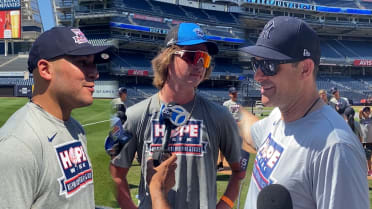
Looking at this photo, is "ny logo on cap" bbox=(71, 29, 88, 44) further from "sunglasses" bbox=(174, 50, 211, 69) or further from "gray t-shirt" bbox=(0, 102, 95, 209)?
"sunglasses" bbox=(174, 50, 211, 69)

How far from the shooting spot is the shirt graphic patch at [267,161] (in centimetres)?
194

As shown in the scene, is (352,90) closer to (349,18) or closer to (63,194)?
(349,18)

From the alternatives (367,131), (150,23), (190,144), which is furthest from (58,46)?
(150,23)

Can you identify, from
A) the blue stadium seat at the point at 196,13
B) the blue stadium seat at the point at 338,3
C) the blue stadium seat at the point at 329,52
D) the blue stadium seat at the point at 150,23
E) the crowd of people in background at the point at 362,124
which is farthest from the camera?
the blue stadium seat at the point at 338,3

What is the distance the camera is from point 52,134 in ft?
5.83

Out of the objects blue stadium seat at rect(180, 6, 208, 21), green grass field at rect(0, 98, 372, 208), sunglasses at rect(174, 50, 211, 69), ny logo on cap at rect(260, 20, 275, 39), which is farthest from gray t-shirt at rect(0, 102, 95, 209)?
blue stadium seat at rect(180, 6, 208, 21)

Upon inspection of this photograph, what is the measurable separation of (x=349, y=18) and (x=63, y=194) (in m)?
58.1

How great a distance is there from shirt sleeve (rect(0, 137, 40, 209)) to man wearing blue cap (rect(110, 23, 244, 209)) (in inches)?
A: 39.6

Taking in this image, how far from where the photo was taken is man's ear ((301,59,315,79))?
188cm

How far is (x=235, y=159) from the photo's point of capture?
2.70 metres

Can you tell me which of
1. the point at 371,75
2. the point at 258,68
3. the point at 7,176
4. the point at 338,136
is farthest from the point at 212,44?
the point at 371,75

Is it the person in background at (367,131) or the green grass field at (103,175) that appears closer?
the green grass field at (103,175)

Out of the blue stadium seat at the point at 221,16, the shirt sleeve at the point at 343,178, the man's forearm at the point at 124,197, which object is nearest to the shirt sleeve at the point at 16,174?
the man's forearm at the point at 124,197

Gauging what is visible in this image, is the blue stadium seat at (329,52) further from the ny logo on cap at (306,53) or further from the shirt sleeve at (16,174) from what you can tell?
the shirt sleeve at (16,174)
